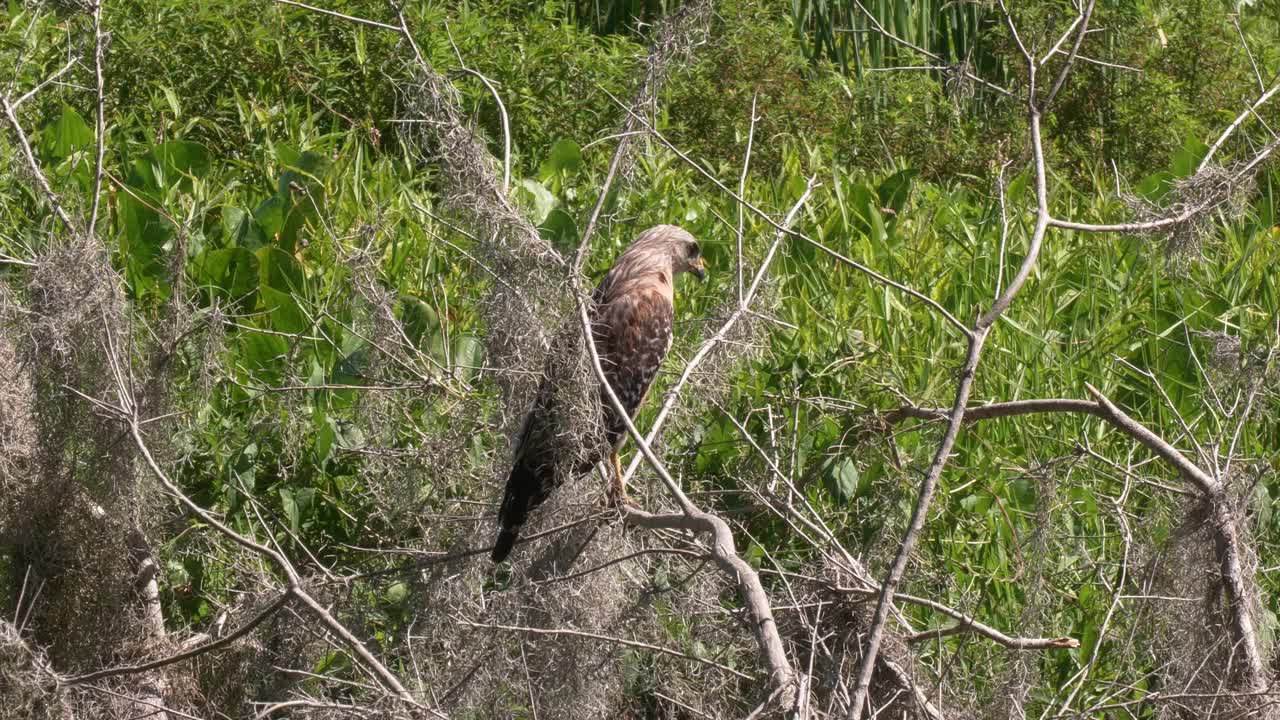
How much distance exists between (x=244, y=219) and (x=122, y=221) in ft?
1.28

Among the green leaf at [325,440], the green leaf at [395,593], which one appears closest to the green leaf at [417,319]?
the green leaf at [325,440]

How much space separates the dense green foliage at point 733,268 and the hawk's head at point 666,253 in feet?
0.51

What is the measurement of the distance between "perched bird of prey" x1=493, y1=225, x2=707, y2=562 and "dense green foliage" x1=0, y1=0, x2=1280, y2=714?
160 mm

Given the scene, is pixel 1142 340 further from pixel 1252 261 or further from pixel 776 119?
pixel 776 119

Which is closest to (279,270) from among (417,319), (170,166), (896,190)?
(417,319)

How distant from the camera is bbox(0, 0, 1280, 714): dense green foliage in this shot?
3.74 metres

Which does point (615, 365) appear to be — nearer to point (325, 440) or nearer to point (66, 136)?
point (325, 440)

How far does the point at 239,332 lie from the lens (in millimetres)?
4645

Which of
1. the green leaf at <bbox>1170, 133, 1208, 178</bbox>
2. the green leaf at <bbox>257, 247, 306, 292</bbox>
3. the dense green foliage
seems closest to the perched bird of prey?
the dense green foliage

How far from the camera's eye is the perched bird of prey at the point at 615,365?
315cm

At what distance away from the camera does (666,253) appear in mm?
4496

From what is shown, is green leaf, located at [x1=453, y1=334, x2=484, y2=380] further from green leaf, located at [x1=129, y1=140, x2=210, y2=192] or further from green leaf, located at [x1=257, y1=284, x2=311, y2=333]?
green leaf, located at [x1=129, y1=140, x2=210, y2=192]

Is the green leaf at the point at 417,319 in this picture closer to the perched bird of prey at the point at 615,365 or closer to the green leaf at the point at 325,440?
the green leaf at the point at 325,440

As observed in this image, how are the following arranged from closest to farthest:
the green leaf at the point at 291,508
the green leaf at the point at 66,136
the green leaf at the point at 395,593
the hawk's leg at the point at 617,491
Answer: the hawk's leg at the point at 617,491 → the green leaf at the point at 395,593 → the green leaf at the point at 291,508 → the green leaf at the point at 66,136
